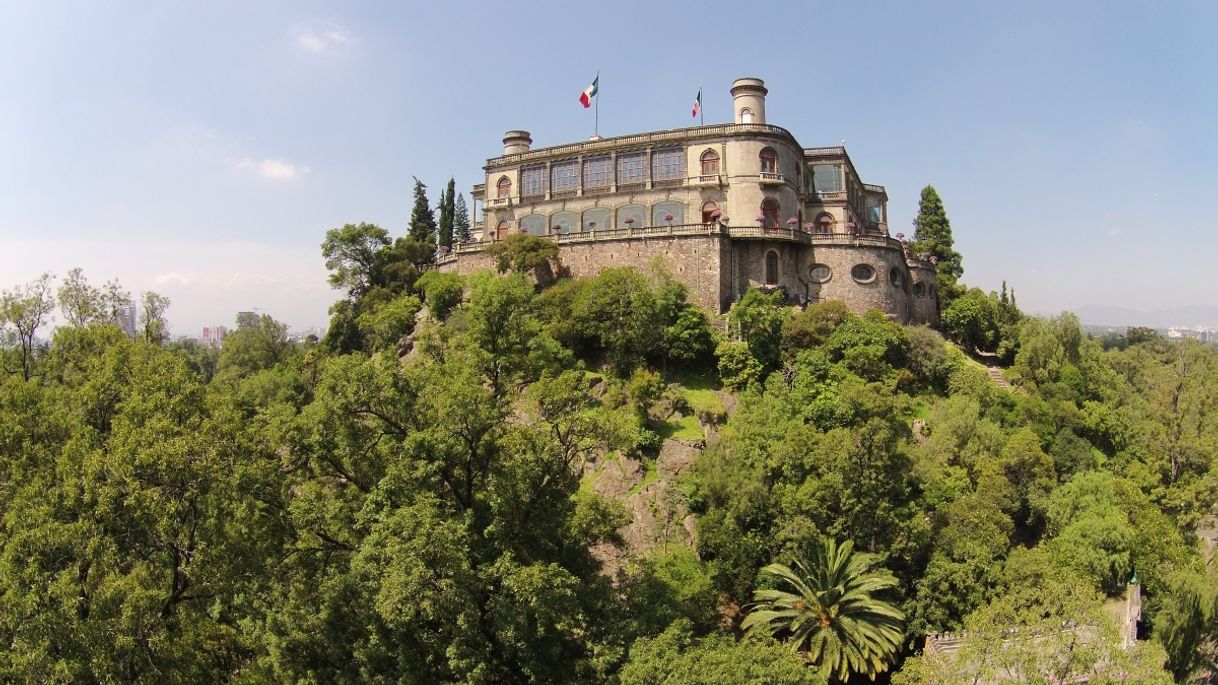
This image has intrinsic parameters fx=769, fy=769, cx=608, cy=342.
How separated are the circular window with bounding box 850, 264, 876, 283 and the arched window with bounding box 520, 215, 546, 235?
20914mm

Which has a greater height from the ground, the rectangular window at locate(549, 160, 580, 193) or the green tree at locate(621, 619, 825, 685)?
the rectangular window at locate(549, 160, 580, 193)

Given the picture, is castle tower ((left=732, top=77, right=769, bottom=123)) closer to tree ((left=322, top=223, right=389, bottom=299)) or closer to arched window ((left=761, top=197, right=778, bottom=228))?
arched window ((left=761, top=197, right=778, bottom=228))

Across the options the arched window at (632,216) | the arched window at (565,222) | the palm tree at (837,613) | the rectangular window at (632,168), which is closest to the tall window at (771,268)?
the arched window at (632,216)

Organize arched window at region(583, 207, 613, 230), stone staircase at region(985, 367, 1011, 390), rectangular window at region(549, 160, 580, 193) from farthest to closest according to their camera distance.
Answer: rectangular window at region(549, 160, 580, 193) < arched window at region(583, 207, 613, 230) < stone staircase at region(985, 367, 1011, 390)

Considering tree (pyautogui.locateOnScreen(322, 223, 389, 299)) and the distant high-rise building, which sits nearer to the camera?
the distant high-rise building

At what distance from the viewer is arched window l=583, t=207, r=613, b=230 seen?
Result: 171 ft

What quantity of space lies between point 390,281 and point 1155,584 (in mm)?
46926

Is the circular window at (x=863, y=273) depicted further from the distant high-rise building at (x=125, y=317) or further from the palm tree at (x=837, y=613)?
the distant high-rise building at (x=125, y=317)

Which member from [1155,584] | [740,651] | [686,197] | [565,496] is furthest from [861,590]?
[686,197]

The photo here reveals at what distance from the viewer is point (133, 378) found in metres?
22.1

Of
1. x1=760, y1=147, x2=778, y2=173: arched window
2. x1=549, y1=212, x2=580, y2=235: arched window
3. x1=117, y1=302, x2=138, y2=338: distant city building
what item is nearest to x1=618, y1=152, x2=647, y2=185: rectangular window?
x1=549, y1=212, x2=580, y2=235: arched window

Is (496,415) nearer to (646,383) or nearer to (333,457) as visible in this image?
(333,457)

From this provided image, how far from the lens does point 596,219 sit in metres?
52.4

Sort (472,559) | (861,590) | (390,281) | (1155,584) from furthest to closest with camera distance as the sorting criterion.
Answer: (390,281), (1155,584), (861,590), (472,559)
